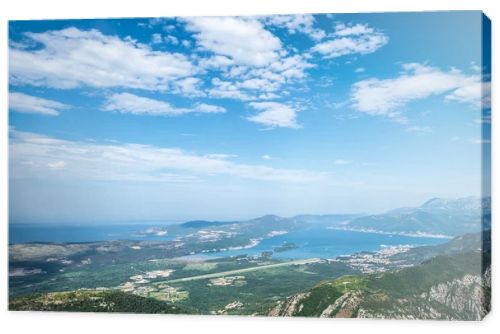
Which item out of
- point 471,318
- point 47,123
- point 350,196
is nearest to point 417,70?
point 350,196

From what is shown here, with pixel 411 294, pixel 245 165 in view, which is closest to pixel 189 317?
pixel 245 165

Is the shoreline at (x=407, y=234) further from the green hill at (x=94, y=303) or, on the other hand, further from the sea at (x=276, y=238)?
the green hill at (x=94, y=303)

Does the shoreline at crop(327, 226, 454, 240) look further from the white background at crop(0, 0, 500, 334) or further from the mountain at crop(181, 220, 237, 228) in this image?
the mountain at crop(181, 220, 237, 228)

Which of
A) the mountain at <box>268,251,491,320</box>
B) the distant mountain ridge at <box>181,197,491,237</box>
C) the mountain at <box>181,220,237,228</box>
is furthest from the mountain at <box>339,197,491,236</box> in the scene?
the mountain at <box>181,220,237,228</box>

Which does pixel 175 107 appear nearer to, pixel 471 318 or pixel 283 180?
pixel 283 180

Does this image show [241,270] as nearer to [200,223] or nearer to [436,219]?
[200,223]

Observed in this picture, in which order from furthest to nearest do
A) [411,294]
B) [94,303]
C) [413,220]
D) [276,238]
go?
[276,238] < [94,303] < [413,220] < [411,294]

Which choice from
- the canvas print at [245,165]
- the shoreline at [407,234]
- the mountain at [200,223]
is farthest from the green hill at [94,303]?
the shoreline at [407,234]
